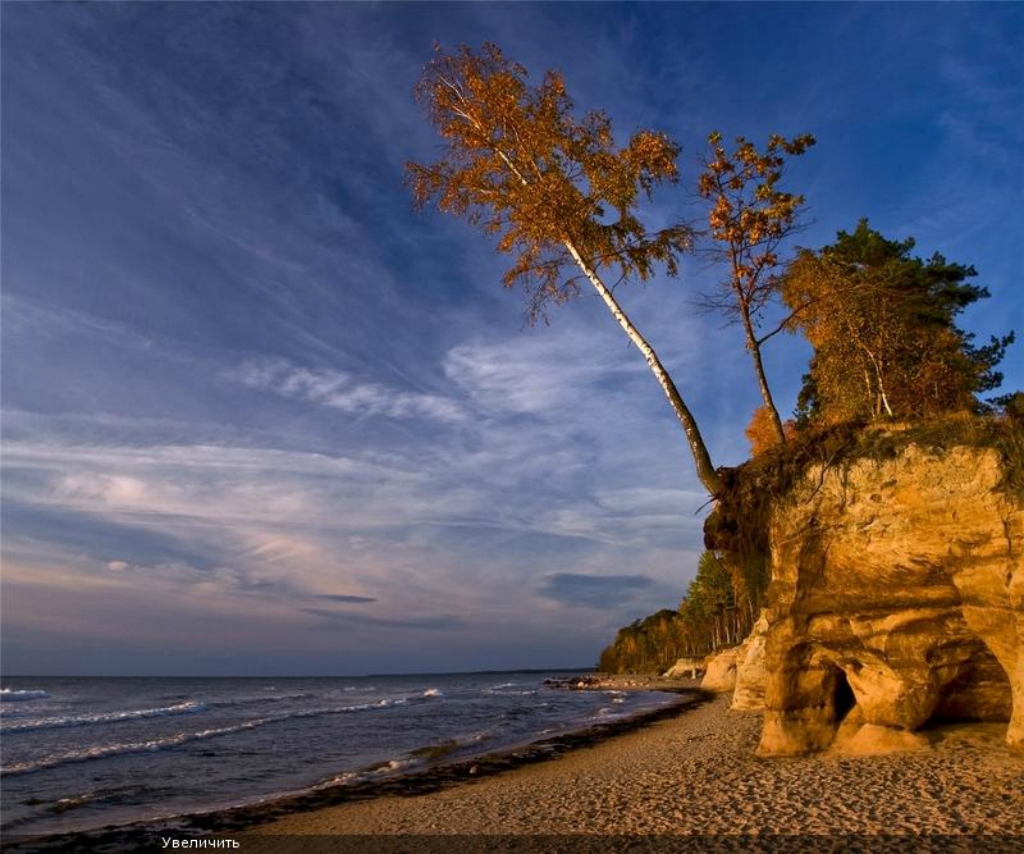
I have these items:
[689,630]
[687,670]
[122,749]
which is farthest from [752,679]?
[689,630]

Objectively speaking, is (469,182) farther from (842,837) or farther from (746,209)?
(842,837)

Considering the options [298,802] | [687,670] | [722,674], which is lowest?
A: [687,670]

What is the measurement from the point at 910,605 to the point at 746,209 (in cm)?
959

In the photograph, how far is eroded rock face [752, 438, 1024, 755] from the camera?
1096 centimetres

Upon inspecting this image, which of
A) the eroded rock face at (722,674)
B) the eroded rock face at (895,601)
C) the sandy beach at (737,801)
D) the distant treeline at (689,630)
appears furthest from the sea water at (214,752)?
the distant treeline at (689,630)

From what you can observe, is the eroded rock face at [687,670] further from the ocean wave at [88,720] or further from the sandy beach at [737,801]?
the sandy beach at [737,801]

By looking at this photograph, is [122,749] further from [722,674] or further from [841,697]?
[722,674]

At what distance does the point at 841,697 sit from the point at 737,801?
4.65 metres

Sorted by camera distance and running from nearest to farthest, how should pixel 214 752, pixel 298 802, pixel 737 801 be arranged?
pixel 737 801
pixel 298 802
pixel 214 752

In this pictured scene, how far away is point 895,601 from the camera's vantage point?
12523 mm

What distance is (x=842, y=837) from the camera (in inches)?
362

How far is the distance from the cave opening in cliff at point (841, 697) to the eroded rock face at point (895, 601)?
34mm

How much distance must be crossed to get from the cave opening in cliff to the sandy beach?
56.1 inches

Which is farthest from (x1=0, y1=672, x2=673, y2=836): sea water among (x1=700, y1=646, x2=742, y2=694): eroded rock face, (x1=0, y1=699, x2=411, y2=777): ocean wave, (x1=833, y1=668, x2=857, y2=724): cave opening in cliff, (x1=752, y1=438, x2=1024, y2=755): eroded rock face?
(x1=833, y1=668, x2=857, y2=724): cave opening in cliff
